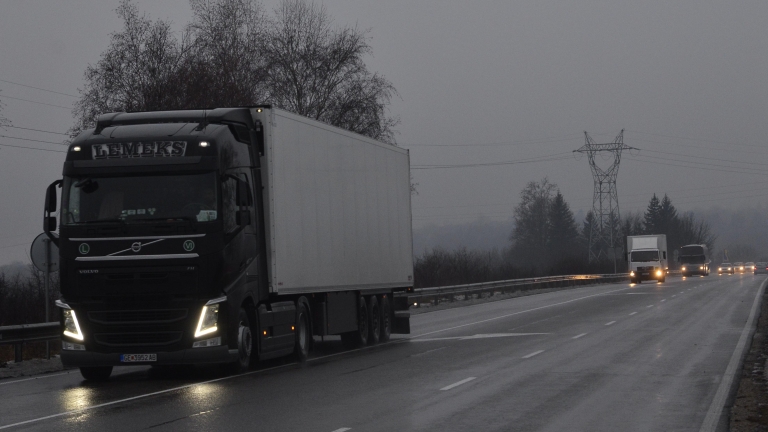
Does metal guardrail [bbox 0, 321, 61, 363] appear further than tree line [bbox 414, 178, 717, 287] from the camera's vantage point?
No

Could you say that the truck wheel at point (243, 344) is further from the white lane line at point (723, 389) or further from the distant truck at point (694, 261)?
the distant truck at point (694, 261)

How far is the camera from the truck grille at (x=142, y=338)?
15094mm

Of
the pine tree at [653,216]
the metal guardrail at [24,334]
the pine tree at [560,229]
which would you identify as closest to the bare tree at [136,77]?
the metal guardrail at [24,334]

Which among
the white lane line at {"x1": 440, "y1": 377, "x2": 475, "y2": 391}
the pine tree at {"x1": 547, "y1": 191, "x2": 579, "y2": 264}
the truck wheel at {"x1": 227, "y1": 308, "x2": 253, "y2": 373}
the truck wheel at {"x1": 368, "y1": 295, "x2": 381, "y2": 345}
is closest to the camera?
the white lane line at {"x1": 440, "y1": 377, "x2": 475, "y2": 391}


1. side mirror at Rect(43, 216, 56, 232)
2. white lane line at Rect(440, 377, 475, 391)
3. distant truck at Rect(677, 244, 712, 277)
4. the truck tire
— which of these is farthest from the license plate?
distant truck at Rect(677, 244, 712, 277)

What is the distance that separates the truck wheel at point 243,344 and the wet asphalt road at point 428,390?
1.22 feet

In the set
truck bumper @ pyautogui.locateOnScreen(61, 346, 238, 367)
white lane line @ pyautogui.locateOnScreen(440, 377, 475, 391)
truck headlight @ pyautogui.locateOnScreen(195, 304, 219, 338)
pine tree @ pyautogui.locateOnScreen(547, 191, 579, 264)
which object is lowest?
white lane line @ pyautogui.locateOnScreen(440, 377, 475, 391)

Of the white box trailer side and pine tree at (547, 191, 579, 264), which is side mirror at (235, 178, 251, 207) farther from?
pine tree at (547, 191, 579, 264)

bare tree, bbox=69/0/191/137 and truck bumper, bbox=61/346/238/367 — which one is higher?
bare tree, bbox=69/0/191/137

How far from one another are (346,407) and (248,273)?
4.65 m

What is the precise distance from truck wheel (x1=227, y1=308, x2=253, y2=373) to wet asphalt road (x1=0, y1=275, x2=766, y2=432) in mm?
373

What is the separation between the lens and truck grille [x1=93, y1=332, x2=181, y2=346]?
15.1 meters

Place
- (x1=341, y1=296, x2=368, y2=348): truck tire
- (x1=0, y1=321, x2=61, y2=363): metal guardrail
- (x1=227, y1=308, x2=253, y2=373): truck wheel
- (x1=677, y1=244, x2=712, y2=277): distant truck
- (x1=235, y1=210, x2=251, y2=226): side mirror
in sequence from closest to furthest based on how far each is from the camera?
(x1=235, y1=210, x2=251, y2=226): side mirror
(x1=227, y1=308, x2=253, y2=373): truck wheel
(x1=0, y1=321, x2=61, y2=363): metal guardrail
(x1=341, y1=296, x2=368, y2=348): truck tire
(x1=677, y1=244, x2=712, y2=277): distant truck

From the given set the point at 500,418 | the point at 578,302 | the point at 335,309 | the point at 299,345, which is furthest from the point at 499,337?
the point at 578,302
